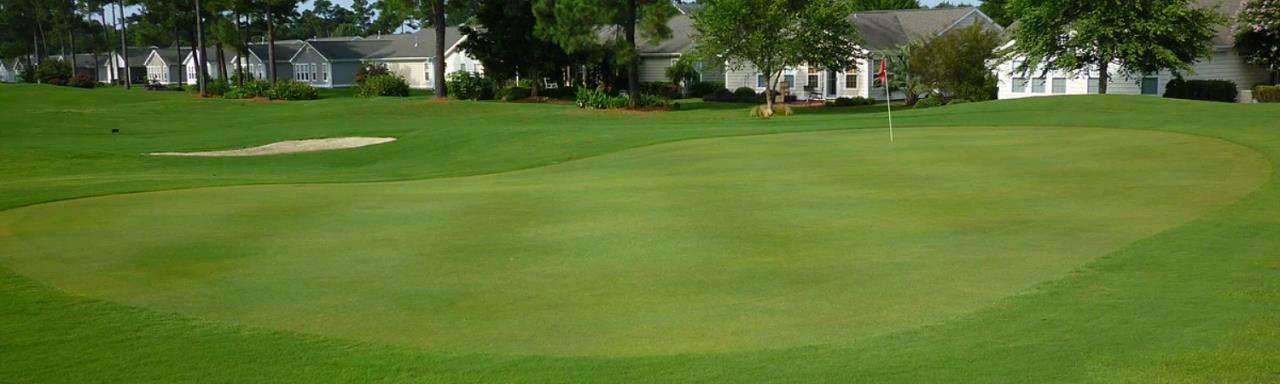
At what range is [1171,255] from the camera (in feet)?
32.4

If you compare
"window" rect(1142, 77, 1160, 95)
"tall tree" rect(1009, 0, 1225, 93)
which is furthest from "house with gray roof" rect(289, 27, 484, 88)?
"window" rect(1142, 77, 1160, 95)

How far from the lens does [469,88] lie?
6228cm

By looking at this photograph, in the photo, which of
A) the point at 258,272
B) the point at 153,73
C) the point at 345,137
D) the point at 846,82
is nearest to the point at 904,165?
the point at 258,272

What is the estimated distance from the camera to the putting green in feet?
25.7

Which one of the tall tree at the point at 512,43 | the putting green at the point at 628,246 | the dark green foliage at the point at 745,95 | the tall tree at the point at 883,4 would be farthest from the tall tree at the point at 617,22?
the tall tree at the point at 883,4

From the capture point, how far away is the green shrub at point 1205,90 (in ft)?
155

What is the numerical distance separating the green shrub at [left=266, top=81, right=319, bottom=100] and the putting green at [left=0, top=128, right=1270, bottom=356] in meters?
51.2

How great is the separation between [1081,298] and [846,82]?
54808mm

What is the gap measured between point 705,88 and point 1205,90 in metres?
27.9

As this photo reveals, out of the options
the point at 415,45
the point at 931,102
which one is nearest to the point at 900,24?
the point at 931,102

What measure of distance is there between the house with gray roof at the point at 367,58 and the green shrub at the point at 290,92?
82.4 ft

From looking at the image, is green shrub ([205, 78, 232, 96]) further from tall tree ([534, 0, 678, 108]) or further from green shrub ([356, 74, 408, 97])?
tall tree ([534, 0, 678, 108])

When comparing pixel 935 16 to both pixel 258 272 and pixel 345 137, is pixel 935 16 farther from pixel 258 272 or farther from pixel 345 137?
pixel 258 272

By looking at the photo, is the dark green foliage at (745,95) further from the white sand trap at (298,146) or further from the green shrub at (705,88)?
the white sand trap at (298,146)
